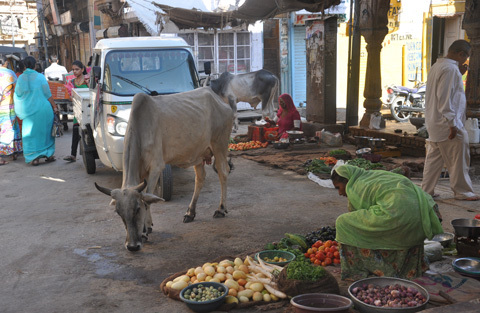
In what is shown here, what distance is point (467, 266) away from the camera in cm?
491

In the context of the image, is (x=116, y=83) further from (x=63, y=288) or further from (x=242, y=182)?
(x=63, y=288)

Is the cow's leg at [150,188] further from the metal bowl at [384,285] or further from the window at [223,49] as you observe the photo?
the window at [223,49]

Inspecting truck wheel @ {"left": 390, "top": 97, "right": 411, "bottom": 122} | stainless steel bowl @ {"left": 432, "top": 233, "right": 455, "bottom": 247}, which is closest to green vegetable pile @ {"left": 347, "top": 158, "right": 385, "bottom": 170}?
stainless steel bowl @ {"left": 432, "top": 233, "right": 455, "bottom": 247}

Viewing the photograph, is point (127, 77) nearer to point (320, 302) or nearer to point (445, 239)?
point (445, 239)

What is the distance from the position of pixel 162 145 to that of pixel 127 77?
2626 millimetres

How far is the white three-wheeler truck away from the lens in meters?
8.74

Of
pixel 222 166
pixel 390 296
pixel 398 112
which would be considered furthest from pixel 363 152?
Answer: pixel 390 296

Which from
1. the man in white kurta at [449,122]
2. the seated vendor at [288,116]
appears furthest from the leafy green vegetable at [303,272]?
the seated vendor at [288,116]

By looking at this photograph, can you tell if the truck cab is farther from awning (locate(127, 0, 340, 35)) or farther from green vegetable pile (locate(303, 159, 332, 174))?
awning (locate(127, 0, 340, 35))

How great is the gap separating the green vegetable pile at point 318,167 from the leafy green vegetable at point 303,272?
5.14 meters

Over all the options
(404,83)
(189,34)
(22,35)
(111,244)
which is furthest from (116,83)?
(22,35)

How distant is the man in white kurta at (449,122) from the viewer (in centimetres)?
735

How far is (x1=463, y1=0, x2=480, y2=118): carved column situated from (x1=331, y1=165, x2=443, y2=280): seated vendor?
17.3 feet

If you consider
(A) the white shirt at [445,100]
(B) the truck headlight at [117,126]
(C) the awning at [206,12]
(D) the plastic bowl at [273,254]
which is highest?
(C) the awning at [206,12]
